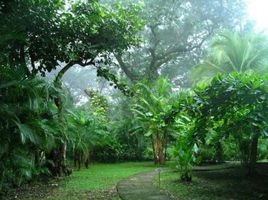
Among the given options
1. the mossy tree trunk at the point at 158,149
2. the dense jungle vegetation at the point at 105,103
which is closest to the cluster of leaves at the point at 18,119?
the dense jungle vegetation at the point at 105,103

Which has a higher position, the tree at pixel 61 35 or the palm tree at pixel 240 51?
the palm tree at pixel 240 51

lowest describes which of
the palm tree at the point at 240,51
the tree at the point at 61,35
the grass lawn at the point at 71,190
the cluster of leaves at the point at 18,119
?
the grass lawn at the point at 71,190

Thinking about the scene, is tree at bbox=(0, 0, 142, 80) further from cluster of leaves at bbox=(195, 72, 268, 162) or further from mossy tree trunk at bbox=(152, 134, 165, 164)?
mossy tree trunk at bbox=(152, 134, 165, 164)

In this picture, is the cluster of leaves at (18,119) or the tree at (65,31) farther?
the tree at (65,31)

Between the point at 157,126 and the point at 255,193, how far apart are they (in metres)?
5.21

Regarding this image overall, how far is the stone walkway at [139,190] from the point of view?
5387 mm

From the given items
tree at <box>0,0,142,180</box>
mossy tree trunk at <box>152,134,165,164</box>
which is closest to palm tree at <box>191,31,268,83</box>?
mossy tree trunk at <box>152,134,165,164</box>

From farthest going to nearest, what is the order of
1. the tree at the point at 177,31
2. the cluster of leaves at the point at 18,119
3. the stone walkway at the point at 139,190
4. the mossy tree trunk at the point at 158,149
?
the tree at the point at 177,31
the mossy tree trunk at the point at 158,149
the stone walkway at the point at 139,190
the cluster of leaves at the point at 18,119

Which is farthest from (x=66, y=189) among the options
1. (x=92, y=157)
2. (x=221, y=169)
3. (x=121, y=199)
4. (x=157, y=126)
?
(x=92, y=157)

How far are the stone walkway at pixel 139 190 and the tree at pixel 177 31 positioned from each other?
360 inches

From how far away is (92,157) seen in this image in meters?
12.6

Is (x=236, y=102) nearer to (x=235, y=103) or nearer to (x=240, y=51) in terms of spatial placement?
(x=235, y=103)

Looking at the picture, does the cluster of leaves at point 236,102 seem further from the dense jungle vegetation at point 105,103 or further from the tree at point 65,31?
the tree at point 65,31

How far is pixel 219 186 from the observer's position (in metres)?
6.64
